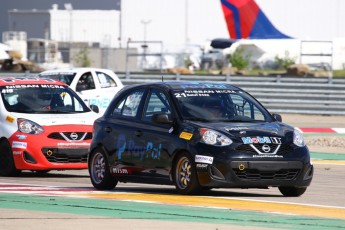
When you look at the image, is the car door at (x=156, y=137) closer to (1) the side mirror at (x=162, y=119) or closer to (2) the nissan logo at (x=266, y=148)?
(1) the side mirror at (x=162, y=119)

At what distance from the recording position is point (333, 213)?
11.0 meters

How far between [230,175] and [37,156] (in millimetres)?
4926

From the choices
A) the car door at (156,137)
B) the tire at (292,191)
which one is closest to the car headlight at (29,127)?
the car door at (156,137)

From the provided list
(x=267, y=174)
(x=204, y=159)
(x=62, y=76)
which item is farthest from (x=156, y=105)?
(x=62, y=76)

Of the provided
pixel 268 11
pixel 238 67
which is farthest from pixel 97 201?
pixel 268 11

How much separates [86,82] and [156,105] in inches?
Result: 568

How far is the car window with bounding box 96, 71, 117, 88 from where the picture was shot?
1109 inches

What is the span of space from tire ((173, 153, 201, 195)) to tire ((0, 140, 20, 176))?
4.55 metres

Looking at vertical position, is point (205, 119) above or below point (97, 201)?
above

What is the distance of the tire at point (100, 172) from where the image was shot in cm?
1413

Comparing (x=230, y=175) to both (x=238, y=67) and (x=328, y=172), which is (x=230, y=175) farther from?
(x=238, y=67)

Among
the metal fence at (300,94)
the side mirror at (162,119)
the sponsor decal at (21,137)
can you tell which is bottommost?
the metal fence at (300,94)

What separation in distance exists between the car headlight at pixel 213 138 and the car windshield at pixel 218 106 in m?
0.50

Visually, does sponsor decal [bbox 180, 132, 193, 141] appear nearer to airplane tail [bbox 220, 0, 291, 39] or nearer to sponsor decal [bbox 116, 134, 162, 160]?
sponsor decal [bbox 116, 134, 162, 160]
